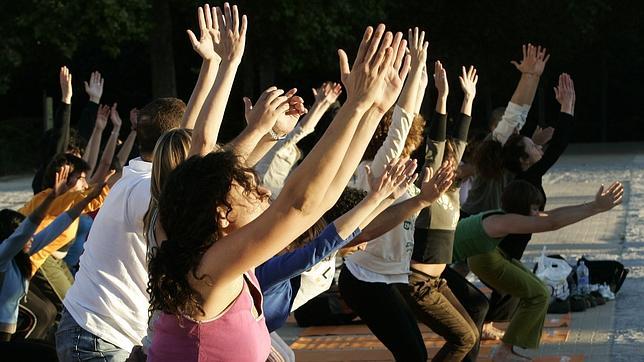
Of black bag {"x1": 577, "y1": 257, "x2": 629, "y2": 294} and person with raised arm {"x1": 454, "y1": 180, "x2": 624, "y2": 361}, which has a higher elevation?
person with raised arm {"x1": 454, "y1": 180, "x2": 624, "y2": 361}

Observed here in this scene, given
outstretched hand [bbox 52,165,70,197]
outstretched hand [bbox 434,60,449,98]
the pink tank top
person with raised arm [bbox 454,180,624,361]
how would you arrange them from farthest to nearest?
person with raised arm [bbox 454,180,624,361], outstretched hand [bbox 434,60,449,98], outstretched hand [bbox 52,165,70,197], the pink tank top

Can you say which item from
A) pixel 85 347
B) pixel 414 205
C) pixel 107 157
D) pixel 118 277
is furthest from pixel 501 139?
pixel 85 347

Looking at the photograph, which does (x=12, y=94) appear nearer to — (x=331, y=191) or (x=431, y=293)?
(x=431, y=293)

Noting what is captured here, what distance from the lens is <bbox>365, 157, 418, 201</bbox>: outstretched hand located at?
439cm

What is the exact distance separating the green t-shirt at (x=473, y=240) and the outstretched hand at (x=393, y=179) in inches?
110

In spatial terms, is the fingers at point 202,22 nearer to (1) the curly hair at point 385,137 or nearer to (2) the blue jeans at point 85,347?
(2) the blue jeans at point 85,347

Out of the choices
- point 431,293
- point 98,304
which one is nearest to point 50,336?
point 431,293

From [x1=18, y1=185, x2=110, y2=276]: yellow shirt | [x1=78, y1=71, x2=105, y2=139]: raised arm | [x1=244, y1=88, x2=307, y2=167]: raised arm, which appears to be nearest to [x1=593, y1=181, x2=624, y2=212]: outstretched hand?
[x1=244, y1=88, x2=307, y2=167]: raised arm

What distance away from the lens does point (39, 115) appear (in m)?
38.5

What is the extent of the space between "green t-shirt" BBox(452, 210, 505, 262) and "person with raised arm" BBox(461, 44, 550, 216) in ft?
4.48

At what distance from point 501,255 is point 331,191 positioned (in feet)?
15.0

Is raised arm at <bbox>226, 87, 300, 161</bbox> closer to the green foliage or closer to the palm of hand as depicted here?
the palm of hand

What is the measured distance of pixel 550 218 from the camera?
7.25 meters

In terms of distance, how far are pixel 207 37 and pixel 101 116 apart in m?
5.38
